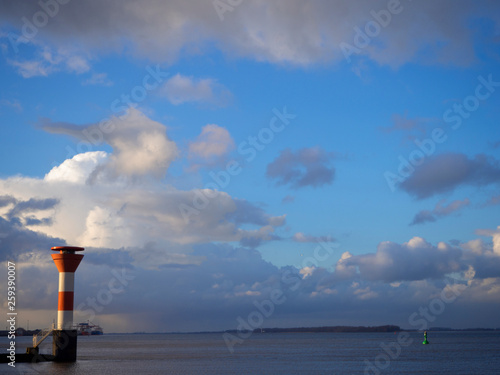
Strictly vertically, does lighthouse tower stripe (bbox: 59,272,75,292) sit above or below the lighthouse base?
above

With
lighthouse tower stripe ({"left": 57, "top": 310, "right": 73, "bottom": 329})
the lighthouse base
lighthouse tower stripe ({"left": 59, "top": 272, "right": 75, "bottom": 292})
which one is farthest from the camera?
lighthouse tower stripe ({"left": 59, "top": 272, "right": 75, "bottom": 292})

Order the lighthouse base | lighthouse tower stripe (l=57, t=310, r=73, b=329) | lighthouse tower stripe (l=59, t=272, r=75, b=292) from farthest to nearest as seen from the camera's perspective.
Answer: lighthouse tower stripe (l=59, t=272, r=75, b=292), the lighthouse base, lighthouse tower stripe (l=57, t=310, r=73, b=329)

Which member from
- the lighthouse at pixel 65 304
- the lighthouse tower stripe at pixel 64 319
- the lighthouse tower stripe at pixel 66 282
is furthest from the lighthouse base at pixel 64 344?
the lighthouse tower stripe at pixel 66 282

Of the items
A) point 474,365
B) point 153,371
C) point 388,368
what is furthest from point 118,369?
point 474,365

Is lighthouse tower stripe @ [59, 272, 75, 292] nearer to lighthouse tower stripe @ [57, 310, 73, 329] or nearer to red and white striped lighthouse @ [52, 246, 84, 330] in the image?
red and white striped lighthouse @ [52, 246, 84, 330]

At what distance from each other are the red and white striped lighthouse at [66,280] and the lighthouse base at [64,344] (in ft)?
1.82

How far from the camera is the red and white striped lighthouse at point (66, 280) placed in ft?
184

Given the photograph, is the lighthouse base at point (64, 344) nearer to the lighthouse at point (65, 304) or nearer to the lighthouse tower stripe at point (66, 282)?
the lighthouse at point (65, 304)

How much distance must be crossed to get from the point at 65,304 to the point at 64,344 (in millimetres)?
4352

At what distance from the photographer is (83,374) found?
174 ft

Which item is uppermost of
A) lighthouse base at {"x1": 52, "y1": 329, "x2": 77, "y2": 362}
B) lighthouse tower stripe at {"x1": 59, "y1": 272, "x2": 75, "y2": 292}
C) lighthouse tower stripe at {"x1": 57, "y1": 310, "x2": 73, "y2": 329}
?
lighthouse tower stripe at {"x1": 59, "y1": 272, "x2": 75, "y2": 292}

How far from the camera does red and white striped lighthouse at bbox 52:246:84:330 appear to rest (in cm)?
5594

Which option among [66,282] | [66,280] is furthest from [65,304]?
[66,280]

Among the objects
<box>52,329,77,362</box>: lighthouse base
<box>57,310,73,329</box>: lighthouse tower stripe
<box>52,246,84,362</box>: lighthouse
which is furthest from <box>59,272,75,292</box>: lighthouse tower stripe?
<box>52,329,77,362</box>: lighthouse base
